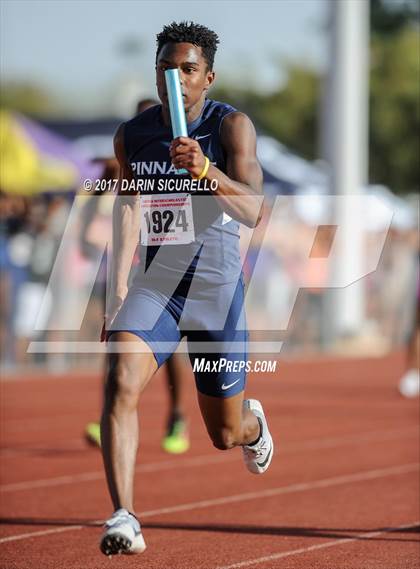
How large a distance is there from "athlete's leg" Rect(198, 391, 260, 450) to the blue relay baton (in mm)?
1340

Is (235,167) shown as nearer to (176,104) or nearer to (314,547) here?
(176,104)

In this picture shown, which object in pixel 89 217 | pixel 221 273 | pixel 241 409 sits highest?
pixel 89 217

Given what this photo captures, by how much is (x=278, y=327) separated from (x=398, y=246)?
13.2 feet

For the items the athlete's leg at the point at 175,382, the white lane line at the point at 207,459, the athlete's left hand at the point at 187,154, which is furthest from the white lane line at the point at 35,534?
the athlete's left hand at the point at 187,154

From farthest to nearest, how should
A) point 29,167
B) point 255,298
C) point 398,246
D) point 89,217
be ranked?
point 398,246 < point 255,298 < point 29,167 < point 89,217

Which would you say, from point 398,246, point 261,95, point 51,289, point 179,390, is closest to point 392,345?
point 398,246

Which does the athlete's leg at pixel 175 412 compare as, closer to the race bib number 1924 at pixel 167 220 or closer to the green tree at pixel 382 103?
the race bib number 1924 at pixel 167 220

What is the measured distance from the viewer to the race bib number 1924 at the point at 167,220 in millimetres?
5633

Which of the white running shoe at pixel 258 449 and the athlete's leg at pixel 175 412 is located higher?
the athlete's leg at pixel 175 412

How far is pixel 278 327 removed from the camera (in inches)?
808

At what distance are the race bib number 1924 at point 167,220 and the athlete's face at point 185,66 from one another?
1.40 feet

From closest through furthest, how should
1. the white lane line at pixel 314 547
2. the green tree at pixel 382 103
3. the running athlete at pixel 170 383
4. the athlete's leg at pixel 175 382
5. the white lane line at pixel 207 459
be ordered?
the white lane line at pixel 314 547, the white lane line at pixel 207 459, the running athlete at pixel 170 383, the athlete's leg at pixel 175 382, the green tree at pixel 382 103

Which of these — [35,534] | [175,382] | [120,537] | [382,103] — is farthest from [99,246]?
[382,103]

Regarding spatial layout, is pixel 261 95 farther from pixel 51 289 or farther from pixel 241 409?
pixel 241 409
